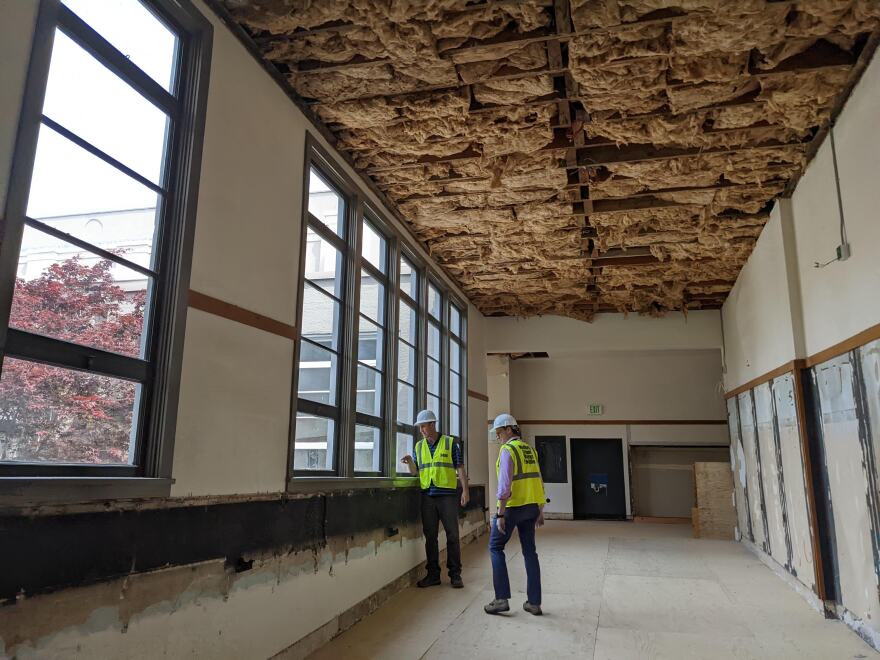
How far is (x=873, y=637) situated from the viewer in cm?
409

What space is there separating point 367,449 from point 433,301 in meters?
2.86

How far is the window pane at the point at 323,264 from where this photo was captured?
472 centimetres

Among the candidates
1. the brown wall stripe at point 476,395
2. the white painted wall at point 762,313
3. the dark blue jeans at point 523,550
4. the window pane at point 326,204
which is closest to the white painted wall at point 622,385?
the brown wall stripe at point 476,395

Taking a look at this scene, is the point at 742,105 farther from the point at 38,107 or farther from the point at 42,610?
the point at 42,610

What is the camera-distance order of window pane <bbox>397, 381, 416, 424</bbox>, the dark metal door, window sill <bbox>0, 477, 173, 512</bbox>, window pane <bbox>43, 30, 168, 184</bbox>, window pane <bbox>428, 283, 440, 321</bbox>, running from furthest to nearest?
the dark metal door < window pane <bbox>428, 283, 440, 321</bbox> < window pane <bbox>397, 381, 416, 424</bbox> < window pane <bbox>43, 30, 168, 184</bbox> < window sill <bbox>0, 477, 173, 512</bbox>

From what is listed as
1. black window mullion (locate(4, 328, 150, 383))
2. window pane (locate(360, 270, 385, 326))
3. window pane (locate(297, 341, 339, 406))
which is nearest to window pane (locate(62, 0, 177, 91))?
black window mullion (locate(4, 328, 150, 383))

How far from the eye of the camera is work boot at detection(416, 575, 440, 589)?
5.88 metres

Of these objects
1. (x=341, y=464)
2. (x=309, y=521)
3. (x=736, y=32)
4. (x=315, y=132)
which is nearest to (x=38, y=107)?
(x=315, y=132)

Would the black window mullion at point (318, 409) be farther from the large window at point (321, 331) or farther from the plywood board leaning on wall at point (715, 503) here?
the plywood board leaning on wall at point (715, 503)

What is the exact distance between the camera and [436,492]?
5918mm

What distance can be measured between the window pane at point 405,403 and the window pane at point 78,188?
12.5 feet

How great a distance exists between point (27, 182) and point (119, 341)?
0.76m

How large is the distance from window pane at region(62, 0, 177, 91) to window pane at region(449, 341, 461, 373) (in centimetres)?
592

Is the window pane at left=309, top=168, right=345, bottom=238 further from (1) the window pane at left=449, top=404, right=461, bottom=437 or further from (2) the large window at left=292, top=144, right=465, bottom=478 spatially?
(1) the window pane at left=449, top=404, right=461, bottom=437
